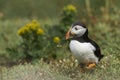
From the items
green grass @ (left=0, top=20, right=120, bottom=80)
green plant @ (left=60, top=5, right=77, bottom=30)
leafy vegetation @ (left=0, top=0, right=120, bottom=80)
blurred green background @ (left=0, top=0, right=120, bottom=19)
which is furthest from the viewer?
blurred green background @ (left=0, top=0, right=120, bottom=19)

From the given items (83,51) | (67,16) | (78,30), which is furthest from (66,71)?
(67,16)

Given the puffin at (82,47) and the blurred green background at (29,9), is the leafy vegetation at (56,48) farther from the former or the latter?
the blurred green background at (29,9)

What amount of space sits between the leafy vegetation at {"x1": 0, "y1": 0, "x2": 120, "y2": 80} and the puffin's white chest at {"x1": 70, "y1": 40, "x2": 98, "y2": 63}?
19 centimetres

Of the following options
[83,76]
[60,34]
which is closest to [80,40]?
[83,76]

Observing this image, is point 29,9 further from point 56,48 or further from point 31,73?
point 31,73

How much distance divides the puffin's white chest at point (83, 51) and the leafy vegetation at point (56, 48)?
193 mm

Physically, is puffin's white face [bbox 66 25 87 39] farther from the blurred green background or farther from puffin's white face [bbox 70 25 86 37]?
the blurred green background

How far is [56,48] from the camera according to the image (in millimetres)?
8070

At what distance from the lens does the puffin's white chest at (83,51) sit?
6283 millimetres

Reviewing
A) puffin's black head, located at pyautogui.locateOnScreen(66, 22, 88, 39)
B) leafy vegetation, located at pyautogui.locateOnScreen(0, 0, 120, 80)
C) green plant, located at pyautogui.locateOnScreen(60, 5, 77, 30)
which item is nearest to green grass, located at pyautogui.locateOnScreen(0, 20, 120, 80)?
leafy vegetation, located at pyautogui.locateOnScreen(0, 0, 120, 80)

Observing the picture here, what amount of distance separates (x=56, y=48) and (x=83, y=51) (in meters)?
1.82

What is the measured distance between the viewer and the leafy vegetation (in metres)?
6.40

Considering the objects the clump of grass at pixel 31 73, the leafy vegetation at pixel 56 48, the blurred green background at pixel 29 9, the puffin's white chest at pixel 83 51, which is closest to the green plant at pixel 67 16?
the leafy vegetation at pixel 56 48

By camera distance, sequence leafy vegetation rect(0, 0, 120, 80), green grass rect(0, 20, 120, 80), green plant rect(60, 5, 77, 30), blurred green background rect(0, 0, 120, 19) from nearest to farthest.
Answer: green grass rect(0, 20, 120, 80)
leafy vegetation rect(0, 0, 120, 80)
green plant rect(60, 5, 77, 30)
blurred green background rect(0, 0, 120, 19)
